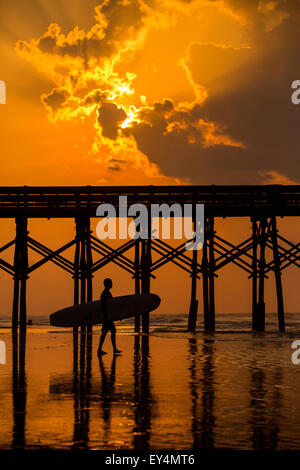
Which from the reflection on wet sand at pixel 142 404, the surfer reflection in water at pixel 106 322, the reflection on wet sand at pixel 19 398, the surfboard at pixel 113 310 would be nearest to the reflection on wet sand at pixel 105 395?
the reflection on wet sand at pixel 142 404

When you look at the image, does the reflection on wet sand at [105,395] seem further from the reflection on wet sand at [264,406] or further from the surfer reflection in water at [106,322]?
the surfer reflection in water at [106,322]

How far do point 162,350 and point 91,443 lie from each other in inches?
537

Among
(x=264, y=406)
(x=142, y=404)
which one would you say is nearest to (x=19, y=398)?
(x=142, y=404)

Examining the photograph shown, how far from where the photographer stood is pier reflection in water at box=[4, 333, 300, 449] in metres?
7.77

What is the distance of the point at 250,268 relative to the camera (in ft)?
110

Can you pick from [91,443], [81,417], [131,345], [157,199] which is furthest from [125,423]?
A: [157,199]

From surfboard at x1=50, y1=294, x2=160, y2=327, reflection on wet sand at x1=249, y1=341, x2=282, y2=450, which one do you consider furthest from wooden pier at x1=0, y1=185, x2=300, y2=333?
reflection on wet sand at x1=249, y1=341, x2=282, y2=450

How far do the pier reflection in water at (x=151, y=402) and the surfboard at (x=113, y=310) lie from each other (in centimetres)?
1103

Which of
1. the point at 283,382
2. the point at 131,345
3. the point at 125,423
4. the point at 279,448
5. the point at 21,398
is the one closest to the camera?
the point at 279,448

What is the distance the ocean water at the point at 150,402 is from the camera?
7758 mm

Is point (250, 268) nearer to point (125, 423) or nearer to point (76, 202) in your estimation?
point (76, 202)

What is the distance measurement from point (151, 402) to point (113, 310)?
743 inches

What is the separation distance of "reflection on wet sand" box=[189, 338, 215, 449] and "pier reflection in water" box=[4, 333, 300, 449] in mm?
11

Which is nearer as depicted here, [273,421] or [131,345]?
[273,421]
